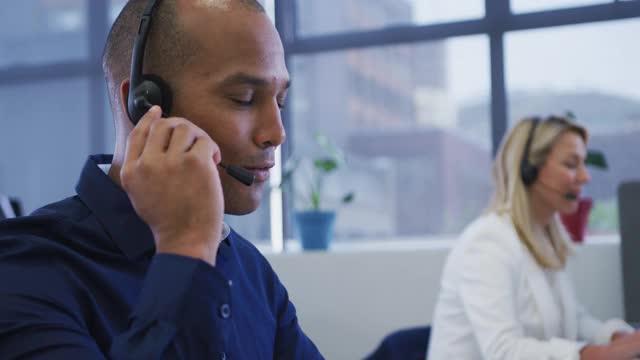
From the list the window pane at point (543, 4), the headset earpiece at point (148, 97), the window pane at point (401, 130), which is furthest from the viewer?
the window pane at point (401, 130)

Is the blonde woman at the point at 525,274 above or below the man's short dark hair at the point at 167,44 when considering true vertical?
below

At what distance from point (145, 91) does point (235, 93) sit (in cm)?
10

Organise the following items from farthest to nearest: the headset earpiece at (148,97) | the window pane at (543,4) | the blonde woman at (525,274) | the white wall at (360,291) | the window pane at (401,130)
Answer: the window pane at (401,130), the window pane at (543,4), the white wall at (360,291), the blonde woman at (525,274), the headset earpiece at (148,97)

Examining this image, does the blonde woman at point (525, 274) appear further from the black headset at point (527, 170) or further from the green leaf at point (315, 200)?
the green leaf at point (315, 200)

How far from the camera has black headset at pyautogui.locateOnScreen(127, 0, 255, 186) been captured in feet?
2.69

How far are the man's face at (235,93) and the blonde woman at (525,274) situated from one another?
3.52 ft

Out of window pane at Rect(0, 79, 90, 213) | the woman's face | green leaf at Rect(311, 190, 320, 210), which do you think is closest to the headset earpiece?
the woman's face

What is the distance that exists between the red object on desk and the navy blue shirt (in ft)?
7.12

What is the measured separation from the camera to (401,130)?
3.44m

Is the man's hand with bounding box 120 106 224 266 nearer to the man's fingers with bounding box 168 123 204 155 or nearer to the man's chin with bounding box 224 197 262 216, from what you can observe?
the man's fingers with bounding box 168 123 204 155

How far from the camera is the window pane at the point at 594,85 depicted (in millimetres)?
3152

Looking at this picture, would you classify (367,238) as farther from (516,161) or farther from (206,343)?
(206,343)

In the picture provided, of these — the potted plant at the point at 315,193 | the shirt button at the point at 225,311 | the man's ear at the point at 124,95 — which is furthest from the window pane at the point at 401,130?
the shirt button at the point at 225,311

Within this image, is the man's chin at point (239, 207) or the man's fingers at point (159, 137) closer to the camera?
the man's fingers at point (159, 137)
